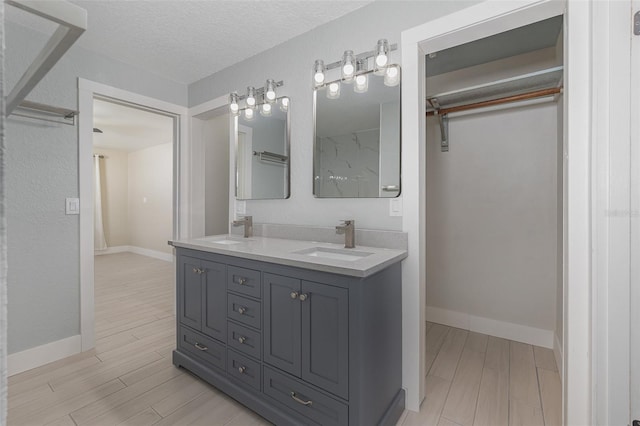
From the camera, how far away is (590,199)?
1219 millimetres

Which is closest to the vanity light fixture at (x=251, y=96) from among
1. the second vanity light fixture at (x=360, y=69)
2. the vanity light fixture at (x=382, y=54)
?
the second vanity light fixture at (x=360, y=69)

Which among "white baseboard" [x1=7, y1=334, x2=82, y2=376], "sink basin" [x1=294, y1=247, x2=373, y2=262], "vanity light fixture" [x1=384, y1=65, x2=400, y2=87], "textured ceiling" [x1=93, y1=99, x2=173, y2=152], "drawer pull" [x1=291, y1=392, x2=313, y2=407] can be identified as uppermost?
"textured ceiling" [x1=93, y1=99, x2=173, y2=152]

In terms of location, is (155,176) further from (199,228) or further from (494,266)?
(494,266)

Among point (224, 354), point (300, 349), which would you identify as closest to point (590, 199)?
point (300, 349)

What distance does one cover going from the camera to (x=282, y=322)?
4.89ft

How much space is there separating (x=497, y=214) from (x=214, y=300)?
2342mm

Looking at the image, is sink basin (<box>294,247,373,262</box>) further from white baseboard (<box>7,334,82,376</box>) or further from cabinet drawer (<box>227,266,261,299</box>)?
white baseboard (<box>7,334,82,376</box>)

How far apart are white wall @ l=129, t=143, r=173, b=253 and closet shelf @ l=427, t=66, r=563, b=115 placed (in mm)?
5199

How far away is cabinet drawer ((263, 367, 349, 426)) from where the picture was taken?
1.32 m

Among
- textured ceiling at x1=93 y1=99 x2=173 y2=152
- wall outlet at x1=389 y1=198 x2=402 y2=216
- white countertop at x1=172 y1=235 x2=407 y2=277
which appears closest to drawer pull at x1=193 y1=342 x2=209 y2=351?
white countertop at x1=172 y1=235 x2=407 y2=277

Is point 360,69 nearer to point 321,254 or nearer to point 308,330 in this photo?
point 321,254

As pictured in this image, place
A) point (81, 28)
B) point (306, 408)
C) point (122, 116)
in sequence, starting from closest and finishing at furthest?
1. point (81, 28)
2. point (306, 408)
3. point (122, 116)

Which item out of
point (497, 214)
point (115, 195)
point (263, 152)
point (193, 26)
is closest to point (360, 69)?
point (263, 152)

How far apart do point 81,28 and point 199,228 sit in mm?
2793
